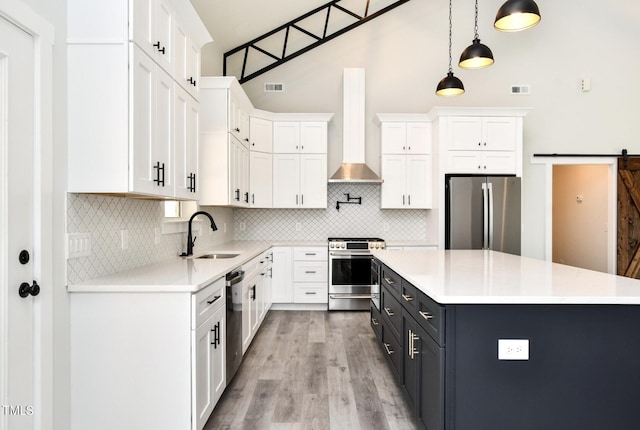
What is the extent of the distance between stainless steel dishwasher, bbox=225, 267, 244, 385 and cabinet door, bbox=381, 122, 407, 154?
119 inches

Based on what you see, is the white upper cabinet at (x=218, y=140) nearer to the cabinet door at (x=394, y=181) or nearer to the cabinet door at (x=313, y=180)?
the cabinet door at (x=313, y=180)

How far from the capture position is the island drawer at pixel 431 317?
1726 millimetres

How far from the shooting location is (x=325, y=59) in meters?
5.60

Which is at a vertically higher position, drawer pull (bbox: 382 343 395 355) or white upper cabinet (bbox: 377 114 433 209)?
white upper cabinet (bbox: 377 114 433 209)

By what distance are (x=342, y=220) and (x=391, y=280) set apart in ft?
9.42

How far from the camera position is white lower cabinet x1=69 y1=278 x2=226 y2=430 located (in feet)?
6.24

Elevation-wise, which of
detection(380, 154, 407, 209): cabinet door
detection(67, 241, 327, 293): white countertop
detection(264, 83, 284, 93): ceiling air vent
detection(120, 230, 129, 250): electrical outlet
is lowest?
detection(67, 241, 327, 293): white countertop

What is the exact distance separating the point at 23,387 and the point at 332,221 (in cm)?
436

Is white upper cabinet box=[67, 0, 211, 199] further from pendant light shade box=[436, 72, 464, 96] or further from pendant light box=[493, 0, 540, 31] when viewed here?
pendant light shade box=[436, 72, 464, 96]

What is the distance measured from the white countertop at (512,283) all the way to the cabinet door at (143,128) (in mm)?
1586

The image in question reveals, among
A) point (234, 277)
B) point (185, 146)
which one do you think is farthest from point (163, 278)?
point (185, 146)

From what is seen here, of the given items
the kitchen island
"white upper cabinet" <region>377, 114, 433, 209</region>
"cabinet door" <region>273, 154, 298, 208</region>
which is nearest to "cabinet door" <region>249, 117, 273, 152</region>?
"cabinet door" <region>273, 154, 298, 208</region>

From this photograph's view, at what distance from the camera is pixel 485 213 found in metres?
4.75

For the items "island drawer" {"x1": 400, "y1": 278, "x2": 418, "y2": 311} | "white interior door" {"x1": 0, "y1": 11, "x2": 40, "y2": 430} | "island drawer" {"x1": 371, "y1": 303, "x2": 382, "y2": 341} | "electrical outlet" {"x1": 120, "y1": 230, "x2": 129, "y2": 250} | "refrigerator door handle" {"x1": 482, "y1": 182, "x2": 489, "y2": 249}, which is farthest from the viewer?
"refrigerator door handle" {"x1": 482, "y1": 182, "x2": 489, "y2": 249}
